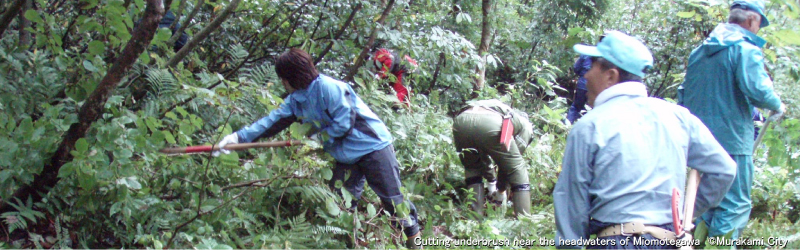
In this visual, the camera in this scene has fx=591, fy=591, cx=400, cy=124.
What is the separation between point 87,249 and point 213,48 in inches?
131

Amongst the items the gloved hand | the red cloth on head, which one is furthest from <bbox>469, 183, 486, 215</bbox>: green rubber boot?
the gloved hand

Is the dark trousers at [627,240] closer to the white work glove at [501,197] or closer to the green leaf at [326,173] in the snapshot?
the green leaf at [326,173]

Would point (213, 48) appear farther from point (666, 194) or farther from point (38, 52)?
point (666, 194)

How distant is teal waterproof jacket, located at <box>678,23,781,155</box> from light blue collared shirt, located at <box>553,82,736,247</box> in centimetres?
160

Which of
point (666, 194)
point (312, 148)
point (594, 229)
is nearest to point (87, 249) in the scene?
point (312, 148)

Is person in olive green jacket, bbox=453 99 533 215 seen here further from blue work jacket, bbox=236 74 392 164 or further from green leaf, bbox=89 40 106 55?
green leaf, bbox=89 40 106 55

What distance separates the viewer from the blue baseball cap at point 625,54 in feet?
7.42

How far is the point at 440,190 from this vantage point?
5.93m

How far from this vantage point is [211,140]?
4105 millimetres

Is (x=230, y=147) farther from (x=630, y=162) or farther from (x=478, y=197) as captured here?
(x=478, y=197)

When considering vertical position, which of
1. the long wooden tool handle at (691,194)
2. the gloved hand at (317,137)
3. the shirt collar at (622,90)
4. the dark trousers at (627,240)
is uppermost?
the shirt collar at (622,90)

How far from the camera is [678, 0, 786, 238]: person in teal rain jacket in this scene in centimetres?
362

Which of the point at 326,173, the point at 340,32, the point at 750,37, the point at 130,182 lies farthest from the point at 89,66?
the point at 750,37

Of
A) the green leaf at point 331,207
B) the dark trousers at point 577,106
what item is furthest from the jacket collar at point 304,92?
the dark trousers at point 577,106
